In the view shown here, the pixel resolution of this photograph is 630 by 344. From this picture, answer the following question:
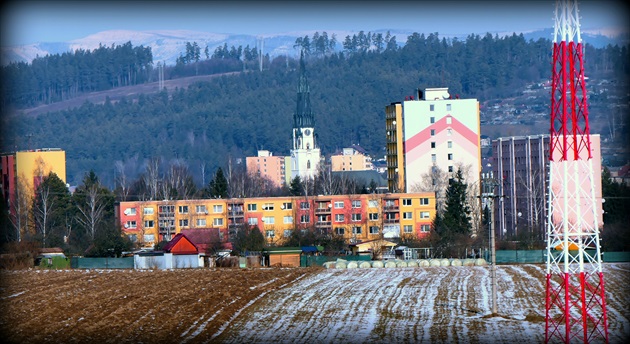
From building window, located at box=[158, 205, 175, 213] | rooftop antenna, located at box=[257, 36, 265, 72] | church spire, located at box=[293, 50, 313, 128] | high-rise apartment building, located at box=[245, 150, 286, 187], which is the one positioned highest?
rooftop antenna, located at box=[257, 36, 265, 72]

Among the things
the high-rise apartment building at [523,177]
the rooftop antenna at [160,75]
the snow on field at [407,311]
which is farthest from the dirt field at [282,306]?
the rooftop antenna at [160,75]

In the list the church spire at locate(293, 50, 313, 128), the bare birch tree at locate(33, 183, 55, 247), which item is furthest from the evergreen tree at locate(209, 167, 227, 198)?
the church spire at locate(293, 50, 313, 128)

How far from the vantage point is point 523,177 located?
201ft

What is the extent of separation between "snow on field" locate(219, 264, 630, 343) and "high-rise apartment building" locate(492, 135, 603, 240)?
66.6 feet

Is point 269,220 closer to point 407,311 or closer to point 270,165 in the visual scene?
point 407,311

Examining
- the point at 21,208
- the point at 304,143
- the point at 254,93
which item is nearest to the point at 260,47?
the point at 254,93

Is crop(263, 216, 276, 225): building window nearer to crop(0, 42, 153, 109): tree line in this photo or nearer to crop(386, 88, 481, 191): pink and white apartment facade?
crop(386, 88, 481, 191): pink and white apartment facade

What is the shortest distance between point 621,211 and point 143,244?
20125 mm

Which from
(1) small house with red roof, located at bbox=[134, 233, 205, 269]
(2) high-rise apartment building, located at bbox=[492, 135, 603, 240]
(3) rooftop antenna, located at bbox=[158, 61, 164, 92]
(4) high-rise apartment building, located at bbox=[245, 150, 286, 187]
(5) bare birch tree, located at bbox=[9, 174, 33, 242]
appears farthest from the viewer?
(3) rooftop antenna, located at bbox=[158, 61, 164, 92]

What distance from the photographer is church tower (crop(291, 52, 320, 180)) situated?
113 metres

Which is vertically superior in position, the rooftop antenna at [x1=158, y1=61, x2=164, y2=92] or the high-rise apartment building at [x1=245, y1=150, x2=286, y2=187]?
the rooftop antenna at [x1=158, y1=61, x2=164, y2=92]

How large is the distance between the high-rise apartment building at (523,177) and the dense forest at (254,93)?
69.8m

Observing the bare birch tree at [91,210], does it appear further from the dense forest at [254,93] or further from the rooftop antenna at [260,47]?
the rooftop antenna at [260,47]

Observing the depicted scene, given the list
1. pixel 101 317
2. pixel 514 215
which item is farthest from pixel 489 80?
pixel 101 317
